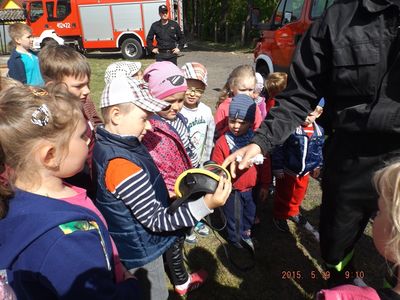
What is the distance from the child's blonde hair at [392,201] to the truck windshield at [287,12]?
587 centimetres

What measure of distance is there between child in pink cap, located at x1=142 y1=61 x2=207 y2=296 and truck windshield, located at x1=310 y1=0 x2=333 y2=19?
4.18 meters

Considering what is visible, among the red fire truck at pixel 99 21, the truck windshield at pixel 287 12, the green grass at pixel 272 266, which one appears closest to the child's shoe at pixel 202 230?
the green grass at pixel 272 266

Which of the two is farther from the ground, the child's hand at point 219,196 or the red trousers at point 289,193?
the child's hand at point 219,196

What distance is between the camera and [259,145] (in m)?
2.04

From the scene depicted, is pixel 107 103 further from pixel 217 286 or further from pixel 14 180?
pixel 217 286

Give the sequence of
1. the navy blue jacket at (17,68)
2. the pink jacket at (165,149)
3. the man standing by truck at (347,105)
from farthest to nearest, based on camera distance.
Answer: the navy blue jacket at (17,68), the pink jacket at (165,149), the man standing by truck at (347,105)

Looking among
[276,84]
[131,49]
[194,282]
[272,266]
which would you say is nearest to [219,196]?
[194,282]

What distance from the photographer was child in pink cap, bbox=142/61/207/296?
2.30 meters

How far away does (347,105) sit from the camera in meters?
1.82

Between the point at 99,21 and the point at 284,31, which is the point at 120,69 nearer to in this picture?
the point at 284,31

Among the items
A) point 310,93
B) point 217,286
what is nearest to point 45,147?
point 310,93

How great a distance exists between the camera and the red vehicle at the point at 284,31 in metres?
6.04

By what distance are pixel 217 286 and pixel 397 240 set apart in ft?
6.47

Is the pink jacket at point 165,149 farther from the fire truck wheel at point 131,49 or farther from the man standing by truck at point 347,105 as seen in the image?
the fire truck wheel at point 131,49
